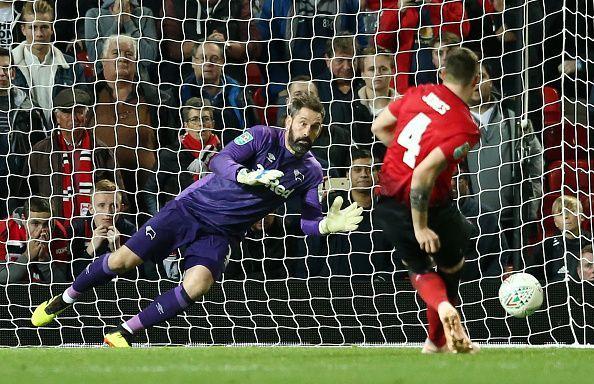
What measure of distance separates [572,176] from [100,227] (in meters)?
3.82

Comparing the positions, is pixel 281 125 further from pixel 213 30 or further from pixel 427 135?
pixel 427 135

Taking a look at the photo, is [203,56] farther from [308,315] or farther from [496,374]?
[496,374]

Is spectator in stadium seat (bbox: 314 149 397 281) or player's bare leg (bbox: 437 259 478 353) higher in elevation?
player's bare leg (bbox: 437 259 478 353)

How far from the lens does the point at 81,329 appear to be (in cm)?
932

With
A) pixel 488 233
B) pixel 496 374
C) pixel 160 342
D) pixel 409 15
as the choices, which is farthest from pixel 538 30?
pixel 496 374

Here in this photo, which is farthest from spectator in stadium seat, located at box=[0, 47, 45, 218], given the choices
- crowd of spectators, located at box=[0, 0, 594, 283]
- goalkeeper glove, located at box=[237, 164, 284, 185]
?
goalkeeper glove, located at box=[237, 164, 284, 185]

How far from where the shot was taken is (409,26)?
32.4 ft

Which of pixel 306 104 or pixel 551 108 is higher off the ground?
pixel 306 104

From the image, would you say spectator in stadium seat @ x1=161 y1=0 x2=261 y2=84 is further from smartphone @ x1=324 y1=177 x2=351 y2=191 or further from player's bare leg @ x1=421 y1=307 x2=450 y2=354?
player's bare leg @ x1=421 y1=307 x2=450 y2=354

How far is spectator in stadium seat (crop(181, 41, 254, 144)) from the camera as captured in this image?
386 inches

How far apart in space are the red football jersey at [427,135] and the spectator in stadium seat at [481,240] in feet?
9.48

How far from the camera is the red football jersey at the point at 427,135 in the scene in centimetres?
608

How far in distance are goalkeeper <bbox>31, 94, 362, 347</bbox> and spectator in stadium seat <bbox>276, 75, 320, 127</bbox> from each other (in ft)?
6.17

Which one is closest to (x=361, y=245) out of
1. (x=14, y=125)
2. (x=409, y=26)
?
(x=409, y=26)
